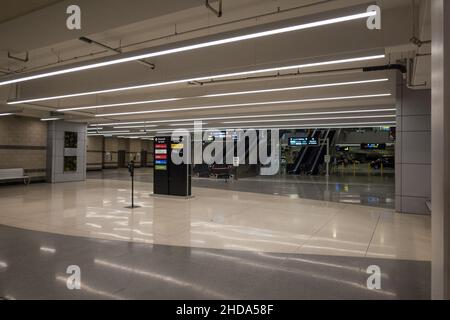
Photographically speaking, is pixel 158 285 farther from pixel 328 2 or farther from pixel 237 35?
pixel 328 2

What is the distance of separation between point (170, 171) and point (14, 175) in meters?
8.57

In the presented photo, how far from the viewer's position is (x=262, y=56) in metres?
5.85

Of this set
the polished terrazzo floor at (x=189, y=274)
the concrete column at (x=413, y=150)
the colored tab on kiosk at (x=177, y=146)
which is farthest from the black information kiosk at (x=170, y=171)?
the concrete column at (x=413, y=150)

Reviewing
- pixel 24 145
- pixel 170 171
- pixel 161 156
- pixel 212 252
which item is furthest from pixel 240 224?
pixel 24 145

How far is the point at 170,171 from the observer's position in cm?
1017

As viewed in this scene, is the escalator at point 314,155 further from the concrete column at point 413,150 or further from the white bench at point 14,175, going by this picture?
the white bench at point 14,175

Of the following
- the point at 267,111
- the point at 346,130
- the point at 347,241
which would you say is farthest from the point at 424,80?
the point at 346,130

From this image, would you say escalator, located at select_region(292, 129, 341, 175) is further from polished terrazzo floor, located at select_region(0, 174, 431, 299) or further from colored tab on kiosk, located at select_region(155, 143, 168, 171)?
polished terrazzo floor, located at select_region(0, 174, 431, 299)

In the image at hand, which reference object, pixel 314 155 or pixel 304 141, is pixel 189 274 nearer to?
pixel 304 141

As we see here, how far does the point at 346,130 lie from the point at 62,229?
2616cm

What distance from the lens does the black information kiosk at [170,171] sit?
9.95 metres

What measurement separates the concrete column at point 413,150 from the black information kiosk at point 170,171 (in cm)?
636

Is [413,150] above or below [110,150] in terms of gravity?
below

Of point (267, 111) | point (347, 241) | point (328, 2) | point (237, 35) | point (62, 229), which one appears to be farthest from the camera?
point (267, 111)
